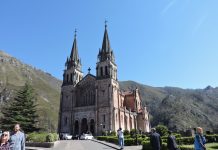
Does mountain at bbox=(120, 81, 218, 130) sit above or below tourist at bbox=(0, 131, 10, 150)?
above

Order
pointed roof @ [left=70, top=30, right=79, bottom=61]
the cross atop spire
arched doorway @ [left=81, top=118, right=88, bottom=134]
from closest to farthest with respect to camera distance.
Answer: arched doorway @ [left=81, top=118, right=88, bottom=134]
the cross atop spire
pointed roof @ [left=70, top=30, right=79, bottom=61]

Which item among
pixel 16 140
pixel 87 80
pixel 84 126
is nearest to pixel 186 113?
pixel 87 80

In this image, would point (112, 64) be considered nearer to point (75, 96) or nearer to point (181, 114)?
point (75, 96)

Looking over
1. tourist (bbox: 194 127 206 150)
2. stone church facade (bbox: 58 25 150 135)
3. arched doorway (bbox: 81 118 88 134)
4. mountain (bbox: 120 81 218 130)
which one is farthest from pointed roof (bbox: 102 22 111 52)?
tourist (bbox: 194 127 206 150)

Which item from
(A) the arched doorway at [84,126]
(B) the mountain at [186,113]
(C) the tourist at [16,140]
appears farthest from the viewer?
(B) the mountain at [186,113]

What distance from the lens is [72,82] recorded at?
6531 cm

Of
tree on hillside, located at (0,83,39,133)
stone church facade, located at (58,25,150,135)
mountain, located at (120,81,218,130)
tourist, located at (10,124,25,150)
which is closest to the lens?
tourist, located at (10,124,25,150)

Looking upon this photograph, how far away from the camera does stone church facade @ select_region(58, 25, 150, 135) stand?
2242 inches

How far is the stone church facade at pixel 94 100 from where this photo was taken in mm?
56938

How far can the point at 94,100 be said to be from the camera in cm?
6081

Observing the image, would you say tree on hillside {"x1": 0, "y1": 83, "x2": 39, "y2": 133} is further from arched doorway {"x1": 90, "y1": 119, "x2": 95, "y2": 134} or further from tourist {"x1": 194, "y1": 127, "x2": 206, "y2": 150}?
tourist {"x1": 194, "y1": 127, "x2": 206, "y2": 150}

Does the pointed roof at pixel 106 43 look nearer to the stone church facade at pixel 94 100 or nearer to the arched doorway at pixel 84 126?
the stone church facade at pixel 94 100

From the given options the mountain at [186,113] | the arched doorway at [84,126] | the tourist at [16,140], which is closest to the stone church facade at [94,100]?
the arched doorway at [84,126]

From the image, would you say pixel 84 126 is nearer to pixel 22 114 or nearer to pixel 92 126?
pixel 92 126
